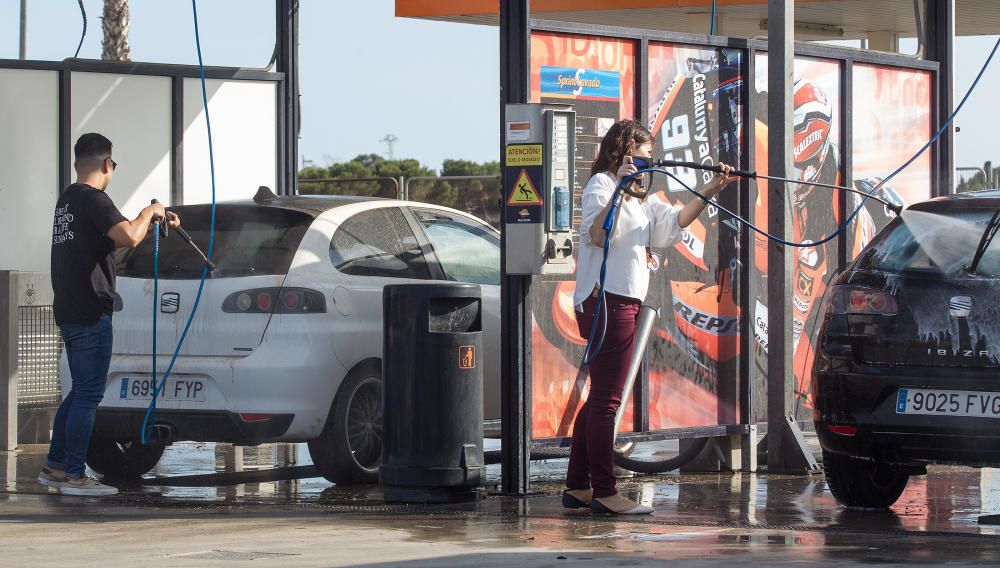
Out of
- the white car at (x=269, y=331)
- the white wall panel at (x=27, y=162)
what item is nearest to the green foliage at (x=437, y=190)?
the white wall panel at (x=27, y=162)

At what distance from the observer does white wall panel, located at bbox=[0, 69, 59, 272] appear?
41.0 feet

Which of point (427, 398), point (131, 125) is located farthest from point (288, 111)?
point (427, 398)

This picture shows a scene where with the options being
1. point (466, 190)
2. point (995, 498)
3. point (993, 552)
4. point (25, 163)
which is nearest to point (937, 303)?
point (993, 552)

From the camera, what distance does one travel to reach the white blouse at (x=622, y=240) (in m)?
A: 7.85

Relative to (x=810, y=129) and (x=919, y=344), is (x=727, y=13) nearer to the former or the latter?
(x=810, y=129)

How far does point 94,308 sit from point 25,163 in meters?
4.13

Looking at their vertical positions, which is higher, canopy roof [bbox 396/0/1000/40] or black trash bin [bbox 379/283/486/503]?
canopy roof [bbox 396/0/1000/40]

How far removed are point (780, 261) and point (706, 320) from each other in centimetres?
57

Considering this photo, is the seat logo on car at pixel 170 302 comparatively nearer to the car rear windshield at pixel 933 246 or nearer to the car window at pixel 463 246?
the car window at pixel 463 246

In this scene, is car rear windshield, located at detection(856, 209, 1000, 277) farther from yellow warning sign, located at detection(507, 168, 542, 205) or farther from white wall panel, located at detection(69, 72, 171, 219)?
white wall panel, located at detection(69, 72, 171, 219)

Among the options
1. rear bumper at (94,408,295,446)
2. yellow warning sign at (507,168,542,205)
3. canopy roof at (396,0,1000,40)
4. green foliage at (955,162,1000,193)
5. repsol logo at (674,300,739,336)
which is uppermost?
canopy roof at (396,0,1000,40)

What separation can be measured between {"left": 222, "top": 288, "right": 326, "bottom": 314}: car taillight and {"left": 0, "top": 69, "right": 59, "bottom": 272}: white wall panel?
429 cm

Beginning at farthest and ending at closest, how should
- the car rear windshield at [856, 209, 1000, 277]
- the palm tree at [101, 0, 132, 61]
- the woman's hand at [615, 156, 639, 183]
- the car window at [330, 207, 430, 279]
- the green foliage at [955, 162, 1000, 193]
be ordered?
the palm tree at [101, 0, 132, 61]
the green foliage at [955, 162, 1000, 193]
the car window at [330, 207, 430, 279]
the woman's hand at [615, 156, 639, 183]
the car rear windshield at [856, 209, 1000, 277]

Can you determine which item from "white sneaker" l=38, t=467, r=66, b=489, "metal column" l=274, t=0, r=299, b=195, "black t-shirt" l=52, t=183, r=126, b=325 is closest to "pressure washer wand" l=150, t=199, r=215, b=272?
"black t-shirt" l=52, t=183, r=126, b=325
